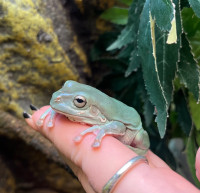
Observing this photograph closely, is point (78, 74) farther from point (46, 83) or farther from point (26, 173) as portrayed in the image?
point (26, 173)

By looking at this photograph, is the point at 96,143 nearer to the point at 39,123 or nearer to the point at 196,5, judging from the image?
the point at 39,123

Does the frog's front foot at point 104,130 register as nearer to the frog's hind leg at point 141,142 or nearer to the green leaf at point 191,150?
the frog's hind leg at point 141,142

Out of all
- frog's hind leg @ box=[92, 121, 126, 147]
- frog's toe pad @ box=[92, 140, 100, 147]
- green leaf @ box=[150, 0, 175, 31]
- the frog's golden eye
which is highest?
green leaf @ box=[150, 0, 175, 31]

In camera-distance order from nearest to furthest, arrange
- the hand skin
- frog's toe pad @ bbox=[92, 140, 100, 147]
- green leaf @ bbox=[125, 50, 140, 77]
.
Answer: the hand skin
frog's toe pad @ bbox=[92, 140, 100, 147]
green leaf @ bbox=[125, 50, 140, 77]

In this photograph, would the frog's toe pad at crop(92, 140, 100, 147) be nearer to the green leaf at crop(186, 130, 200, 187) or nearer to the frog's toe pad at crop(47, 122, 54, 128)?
the frog's toe pad at crop(47, 122, 54, 128)

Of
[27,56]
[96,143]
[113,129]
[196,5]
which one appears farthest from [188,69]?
[27,56]

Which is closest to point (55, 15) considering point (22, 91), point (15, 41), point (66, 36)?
point (66, 36)

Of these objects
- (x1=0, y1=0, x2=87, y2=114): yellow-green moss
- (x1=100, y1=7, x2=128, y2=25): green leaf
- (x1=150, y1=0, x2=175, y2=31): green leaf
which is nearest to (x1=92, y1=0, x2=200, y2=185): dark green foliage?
(x1=150, y1=0, x2=175, y2=31): green leaf

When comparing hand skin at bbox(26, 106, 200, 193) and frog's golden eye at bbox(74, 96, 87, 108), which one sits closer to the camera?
hand skin at bbox(26, 106, 200, 193)
